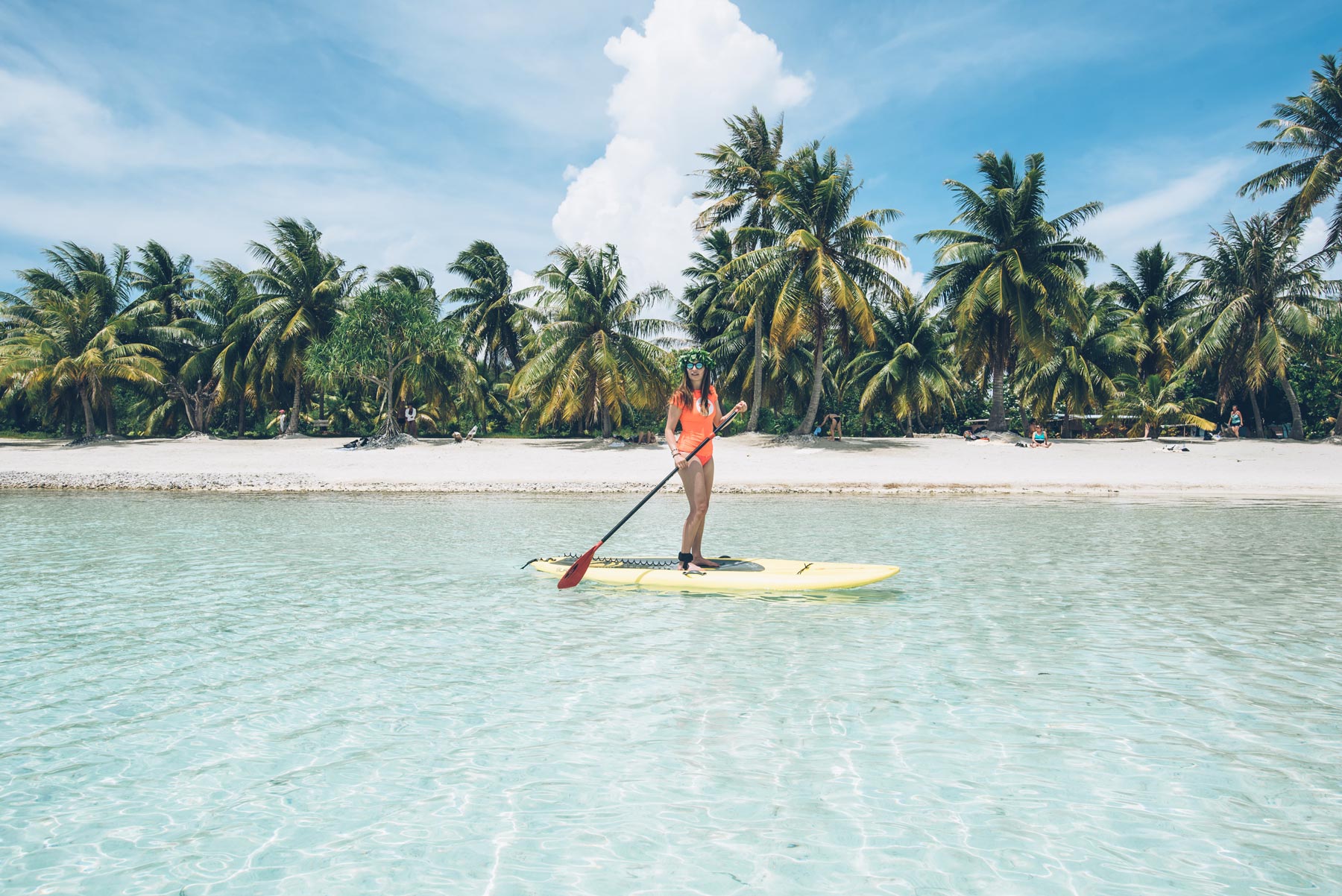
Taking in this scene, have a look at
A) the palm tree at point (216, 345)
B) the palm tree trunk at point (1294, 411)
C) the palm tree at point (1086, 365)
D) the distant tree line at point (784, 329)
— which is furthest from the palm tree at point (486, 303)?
the palm tree trunk at point (1294, 411)

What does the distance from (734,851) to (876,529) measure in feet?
33.3

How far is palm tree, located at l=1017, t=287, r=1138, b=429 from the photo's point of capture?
33.8m

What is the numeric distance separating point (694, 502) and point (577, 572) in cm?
139

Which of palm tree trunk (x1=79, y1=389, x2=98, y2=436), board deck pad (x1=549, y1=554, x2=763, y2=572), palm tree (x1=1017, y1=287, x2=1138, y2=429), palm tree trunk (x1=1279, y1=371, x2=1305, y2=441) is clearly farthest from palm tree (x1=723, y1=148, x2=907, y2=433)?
palm tree trunk (x1=79, y1=389, x2=98, y2=436)

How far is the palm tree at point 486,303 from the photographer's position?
41562mm

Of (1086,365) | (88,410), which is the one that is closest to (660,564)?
(1086,365)

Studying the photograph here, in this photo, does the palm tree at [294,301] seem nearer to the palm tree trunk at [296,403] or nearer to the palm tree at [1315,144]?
the palm tree trunk at [296,403]

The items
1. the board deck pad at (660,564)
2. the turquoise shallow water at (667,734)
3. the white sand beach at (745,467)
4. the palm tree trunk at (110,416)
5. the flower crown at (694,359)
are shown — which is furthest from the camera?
the palm tree trunk at (110,416)

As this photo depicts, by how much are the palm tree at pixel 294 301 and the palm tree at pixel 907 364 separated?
22865 mm

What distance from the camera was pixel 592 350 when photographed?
31.0m

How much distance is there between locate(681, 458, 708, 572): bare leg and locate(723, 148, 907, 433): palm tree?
70.4ft

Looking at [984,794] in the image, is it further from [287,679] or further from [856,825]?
[287,679]

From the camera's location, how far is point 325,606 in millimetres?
7371

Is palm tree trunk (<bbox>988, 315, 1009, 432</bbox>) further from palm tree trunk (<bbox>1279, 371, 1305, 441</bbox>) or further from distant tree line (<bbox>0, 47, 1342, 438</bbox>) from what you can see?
palm tree trunk (<bbox>1279, 371, 1305, 441</bbox>)
